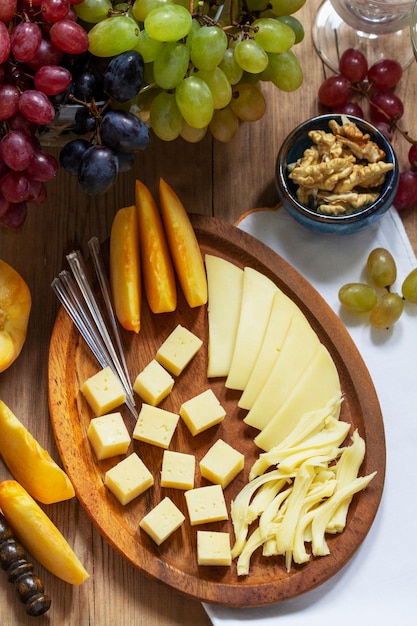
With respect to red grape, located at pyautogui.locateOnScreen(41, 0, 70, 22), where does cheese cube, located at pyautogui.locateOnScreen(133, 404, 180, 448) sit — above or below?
below

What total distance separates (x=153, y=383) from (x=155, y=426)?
0.07 m

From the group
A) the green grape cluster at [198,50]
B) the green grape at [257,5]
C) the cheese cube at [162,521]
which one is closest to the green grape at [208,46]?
the green grape cluster at [198,50]

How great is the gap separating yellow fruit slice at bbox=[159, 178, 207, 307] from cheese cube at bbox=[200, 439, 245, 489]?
0.78 ft

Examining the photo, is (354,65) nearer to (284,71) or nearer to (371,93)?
(371,93)

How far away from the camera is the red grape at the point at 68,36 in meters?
1.08

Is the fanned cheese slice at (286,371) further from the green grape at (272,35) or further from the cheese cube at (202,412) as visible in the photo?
the green grape at (272,35)

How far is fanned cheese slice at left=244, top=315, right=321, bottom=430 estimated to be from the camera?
4.25ft

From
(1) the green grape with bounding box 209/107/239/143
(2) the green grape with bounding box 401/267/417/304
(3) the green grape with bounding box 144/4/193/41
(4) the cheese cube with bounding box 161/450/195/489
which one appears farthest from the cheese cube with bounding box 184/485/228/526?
(3) the green grape with bounding box 144/4/193/41

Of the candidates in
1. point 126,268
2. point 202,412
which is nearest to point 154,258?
point 126,268

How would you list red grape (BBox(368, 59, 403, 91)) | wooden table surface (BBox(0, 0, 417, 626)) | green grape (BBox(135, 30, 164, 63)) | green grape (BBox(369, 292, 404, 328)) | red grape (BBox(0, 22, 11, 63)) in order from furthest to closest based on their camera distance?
red grape (BBox(368, 59, 403, 91)) < green grape (BBox(369, 292, 404, 328)) < wooden table surface (BBox(0, 0, 417, 626)) < green grape (BBox(135, 30, 164, 63)) < red grape (BBox(0, 22, 11, 63))

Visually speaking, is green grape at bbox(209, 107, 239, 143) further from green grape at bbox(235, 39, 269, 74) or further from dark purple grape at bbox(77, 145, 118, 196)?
dark purple grape at bbox(77, 145, 118, 196)

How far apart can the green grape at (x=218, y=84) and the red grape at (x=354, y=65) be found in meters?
0.33

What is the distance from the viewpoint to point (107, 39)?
111 cm

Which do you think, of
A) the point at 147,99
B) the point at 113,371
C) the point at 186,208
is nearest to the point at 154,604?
the point at 113,371
